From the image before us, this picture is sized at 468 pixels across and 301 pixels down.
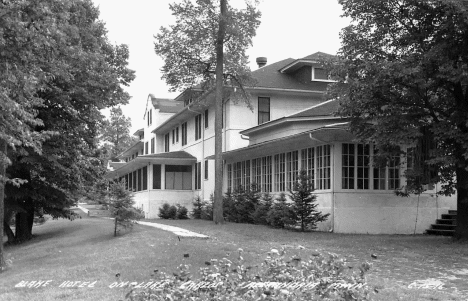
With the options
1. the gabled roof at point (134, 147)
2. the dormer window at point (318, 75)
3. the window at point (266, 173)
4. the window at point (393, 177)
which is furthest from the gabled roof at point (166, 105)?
the window at point (393, 177)

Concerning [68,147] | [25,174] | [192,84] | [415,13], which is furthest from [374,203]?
[25,174]

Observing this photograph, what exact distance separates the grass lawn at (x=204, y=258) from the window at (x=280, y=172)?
4.53 meters

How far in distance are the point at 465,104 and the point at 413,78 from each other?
75.5 inches

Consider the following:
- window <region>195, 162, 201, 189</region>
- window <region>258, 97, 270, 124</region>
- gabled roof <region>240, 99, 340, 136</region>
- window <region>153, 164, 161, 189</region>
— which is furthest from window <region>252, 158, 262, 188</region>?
window <region>153, 164, 161, 189</region>

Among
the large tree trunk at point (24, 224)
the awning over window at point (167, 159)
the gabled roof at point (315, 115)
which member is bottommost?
the large tree trunk at point (24, 224)

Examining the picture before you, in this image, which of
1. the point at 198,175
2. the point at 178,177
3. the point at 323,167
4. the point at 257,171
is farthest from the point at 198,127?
the point at 323,167

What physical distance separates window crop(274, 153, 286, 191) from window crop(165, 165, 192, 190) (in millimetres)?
12188

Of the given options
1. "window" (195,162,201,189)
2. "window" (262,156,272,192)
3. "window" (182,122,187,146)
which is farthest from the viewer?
"window" (182,122,187,146)

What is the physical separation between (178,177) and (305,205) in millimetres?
16920

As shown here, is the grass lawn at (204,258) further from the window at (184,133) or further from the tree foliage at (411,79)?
the window at (184,133)

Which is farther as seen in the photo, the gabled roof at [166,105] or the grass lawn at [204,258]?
the gabled roof at [166,105]

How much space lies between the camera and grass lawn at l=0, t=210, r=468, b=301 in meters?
9.29

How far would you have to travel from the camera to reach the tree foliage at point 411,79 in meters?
14.3

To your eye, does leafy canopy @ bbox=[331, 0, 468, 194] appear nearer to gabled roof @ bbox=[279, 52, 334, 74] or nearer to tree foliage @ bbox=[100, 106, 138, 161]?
gabled roof @ bbox=[279, 52, 334, 74]
